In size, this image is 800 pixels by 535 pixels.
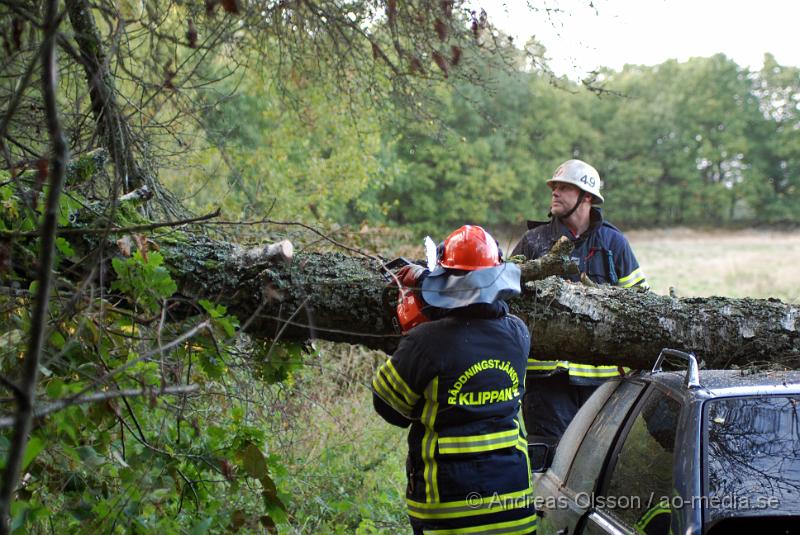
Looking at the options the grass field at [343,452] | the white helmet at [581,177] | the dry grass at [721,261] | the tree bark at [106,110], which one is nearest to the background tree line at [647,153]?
the dry grass at [721,261]

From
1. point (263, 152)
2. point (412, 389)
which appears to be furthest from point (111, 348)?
point (263, 152)

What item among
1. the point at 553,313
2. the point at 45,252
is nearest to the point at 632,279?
the point at 553,313

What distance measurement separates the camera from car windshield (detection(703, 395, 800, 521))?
2580mm

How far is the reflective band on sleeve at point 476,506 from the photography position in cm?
322

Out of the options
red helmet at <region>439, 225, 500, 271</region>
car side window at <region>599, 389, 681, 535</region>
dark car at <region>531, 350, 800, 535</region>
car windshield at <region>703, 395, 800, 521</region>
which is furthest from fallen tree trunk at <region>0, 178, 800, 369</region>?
car windshield at <region>703, 395, 800, 521</region>

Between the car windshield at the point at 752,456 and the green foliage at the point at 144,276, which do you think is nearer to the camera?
the car windshield at the point at 752,456

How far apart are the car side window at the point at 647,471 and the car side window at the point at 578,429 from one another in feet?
1.50

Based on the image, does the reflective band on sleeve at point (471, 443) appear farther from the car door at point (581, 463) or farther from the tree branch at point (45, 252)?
the tree branch at point (45, 252)

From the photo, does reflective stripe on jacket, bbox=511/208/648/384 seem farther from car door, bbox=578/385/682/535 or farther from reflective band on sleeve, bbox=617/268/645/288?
car door, bbox=578/385/682/535

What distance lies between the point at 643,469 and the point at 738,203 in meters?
61.7

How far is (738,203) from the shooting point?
59531 mm

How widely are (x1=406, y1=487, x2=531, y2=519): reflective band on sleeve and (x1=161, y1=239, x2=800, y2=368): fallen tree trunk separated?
0.85m

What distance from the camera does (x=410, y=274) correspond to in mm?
3623

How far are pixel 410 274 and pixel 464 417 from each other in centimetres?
71
